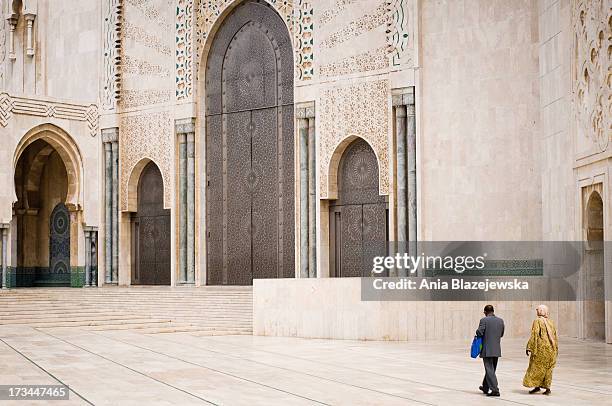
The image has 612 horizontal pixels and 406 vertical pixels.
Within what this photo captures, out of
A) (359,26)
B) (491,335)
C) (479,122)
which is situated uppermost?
(359,26)

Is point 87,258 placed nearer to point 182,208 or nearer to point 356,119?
point 182,208

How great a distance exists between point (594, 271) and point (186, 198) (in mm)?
9437

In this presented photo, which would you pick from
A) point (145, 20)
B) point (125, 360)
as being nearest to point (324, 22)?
point (145, 20)

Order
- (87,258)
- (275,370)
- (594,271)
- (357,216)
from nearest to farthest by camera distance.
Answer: (275,370)
(594,271)
(357,216)
(87,258)

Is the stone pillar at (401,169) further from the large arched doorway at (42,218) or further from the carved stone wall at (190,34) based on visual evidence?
the large arched doorway at (42,218)

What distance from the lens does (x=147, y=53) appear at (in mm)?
21062

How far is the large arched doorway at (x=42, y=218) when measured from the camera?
21.9 metres

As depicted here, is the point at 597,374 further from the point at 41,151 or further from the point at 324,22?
the point at 41,151

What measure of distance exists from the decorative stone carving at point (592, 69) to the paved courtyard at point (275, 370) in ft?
10.5

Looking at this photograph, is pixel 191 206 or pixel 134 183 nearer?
pixel 191 206

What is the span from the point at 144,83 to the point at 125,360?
38.1 feet

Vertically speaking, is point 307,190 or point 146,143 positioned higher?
point 146,143

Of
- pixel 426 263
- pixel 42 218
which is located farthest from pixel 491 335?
pixel 42 218

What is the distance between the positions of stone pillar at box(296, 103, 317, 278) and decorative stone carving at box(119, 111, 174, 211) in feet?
11.5
